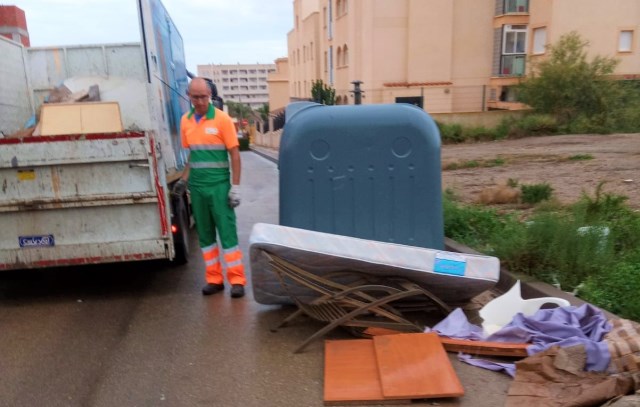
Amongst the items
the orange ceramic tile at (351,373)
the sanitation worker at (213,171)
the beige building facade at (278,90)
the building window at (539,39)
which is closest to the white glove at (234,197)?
the sanitation worker at (213,171)

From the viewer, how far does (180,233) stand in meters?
5.91

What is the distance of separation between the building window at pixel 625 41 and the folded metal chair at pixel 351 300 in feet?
99.8

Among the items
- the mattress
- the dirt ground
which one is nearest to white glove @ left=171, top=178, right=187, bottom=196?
the mattress

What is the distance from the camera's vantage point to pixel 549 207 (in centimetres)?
698

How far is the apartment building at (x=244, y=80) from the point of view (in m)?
164

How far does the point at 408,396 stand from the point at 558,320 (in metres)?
1.25

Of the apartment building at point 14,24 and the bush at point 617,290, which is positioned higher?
the apartment building at point 14,24

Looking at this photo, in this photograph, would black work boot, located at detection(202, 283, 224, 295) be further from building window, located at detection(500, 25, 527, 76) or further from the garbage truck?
building window, located at detection(500, 25, 527, 76)

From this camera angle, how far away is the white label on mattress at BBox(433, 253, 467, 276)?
4.07 meters

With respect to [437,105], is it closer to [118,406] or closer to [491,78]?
[491,78]

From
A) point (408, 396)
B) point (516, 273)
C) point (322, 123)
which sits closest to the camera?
point (408, 396)

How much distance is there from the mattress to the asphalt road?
2.05 feet

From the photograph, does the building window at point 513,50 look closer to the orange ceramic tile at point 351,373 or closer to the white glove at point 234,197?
the white glove at point 234,197

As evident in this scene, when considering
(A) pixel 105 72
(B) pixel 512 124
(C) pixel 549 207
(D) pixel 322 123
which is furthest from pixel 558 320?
(B) pixel 512 124
